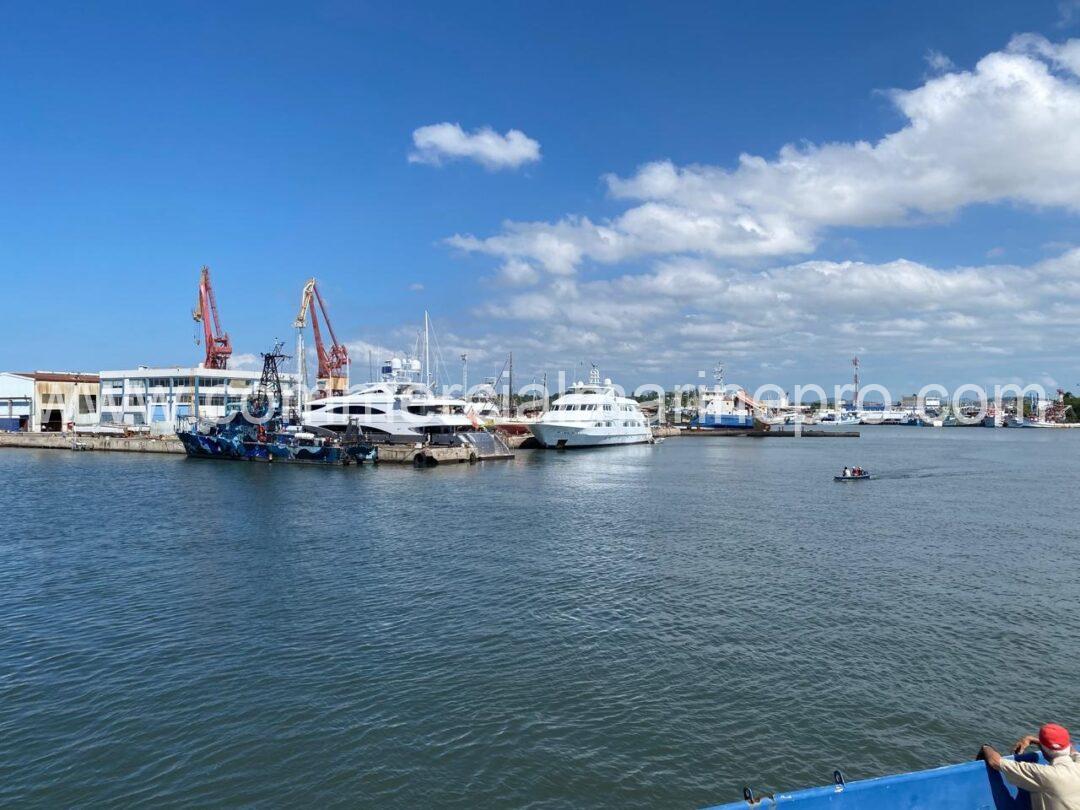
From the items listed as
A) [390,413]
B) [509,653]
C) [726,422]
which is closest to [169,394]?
[390,413]

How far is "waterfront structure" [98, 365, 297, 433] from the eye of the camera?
102375 mm

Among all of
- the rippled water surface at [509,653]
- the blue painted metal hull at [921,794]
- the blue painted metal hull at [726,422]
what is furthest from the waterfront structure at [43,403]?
the blue painted metal hull at [921,794]

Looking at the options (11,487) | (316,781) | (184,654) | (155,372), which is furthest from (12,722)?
(155,372)

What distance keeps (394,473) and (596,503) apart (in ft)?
77.0

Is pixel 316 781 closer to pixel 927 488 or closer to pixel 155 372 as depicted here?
pixel 927 488

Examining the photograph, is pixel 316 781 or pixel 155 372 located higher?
pixel 155 372

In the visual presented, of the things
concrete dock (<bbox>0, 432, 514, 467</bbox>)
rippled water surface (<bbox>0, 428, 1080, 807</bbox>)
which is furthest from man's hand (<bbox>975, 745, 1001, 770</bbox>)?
concrete dock (<bbox>0, 432, 514, 467</bbox>)

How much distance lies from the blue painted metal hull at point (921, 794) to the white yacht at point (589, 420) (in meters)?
84.0

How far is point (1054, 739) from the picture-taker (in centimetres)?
746

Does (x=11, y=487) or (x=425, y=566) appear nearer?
(x=425, y=566)

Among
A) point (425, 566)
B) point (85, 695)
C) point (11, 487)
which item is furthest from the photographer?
point (11, 487)

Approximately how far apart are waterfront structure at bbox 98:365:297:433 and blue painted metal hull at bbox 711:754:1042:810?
339ft

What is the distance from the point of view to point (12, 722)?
45.8ft

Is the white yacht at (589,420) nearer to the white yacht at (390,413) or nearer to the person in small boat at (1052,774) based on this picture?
the white yacht at (390,413)
